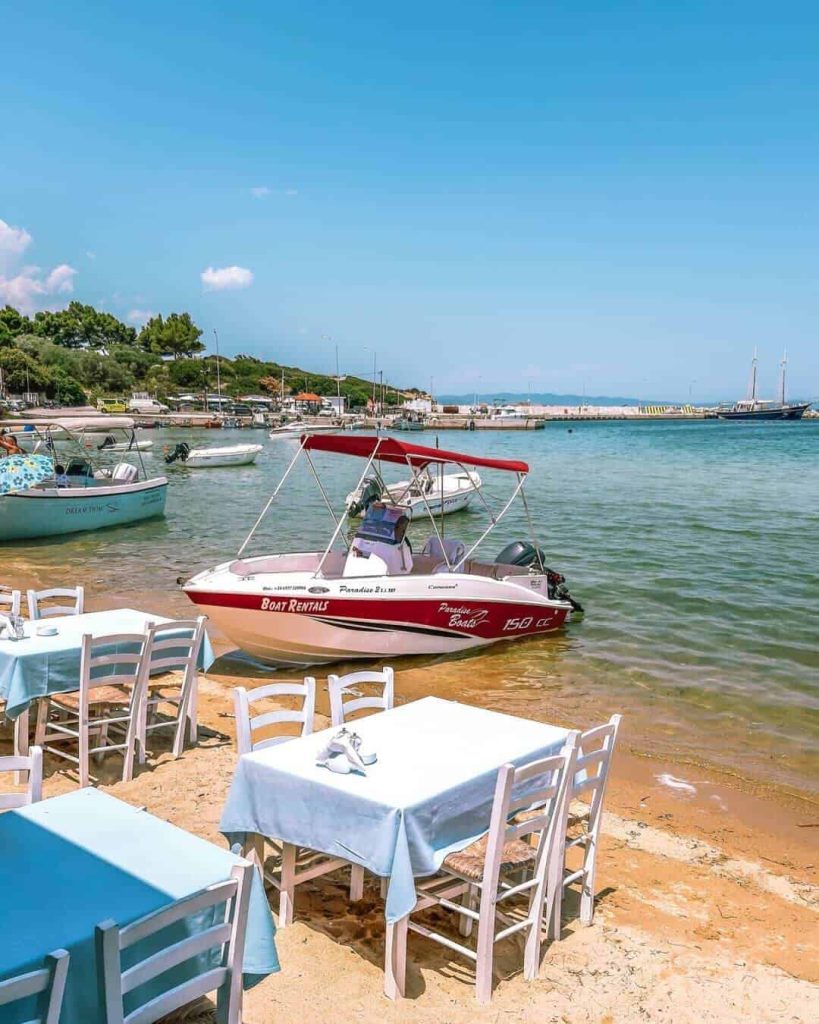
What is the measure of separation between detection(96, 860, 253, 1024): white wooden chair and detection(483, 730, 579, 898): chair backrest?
1.40m

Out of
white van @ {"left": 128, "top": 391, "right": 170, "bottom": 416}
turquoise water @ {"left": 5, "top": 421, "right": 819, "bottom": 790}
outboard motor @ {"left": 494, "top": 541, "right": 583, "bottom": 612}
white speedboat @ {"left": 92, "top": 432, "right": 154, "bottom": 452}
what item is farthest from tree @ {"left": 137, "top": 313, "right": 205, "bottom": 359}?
outboard motor @ {"left": 494, "top": 541, "right": 583, "bottom": 612}

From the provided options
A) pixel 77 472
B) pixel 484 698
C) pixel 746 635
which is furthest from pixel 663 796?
pixel 77 472

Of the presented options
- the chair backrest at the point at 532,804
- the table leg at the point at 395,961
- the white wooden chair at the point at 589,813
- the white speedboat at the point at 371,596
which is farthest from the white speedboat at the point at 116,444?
the table leg at the point at 395,961

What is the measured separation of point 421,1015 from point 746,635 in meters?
10.7

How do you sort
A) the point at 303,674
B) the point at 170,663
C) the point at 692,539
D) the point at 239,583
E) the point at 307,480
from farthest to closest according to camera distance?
the point at 307,480 < the point at 692,539 < the point at 303,674 < the point at 239,583 < the point at 170,663

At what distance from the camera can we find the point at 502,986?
442 centimetres

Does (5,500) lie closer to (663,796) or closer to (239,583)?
(239,583)

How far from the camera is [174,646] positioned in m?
7.16

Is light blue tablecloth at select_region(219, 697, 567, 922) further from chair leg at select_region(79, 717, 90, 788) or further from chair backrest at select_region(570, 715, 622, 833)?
chair leg at select_region(79, 717, 90, 788)

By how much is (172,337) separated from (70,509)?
130 metres

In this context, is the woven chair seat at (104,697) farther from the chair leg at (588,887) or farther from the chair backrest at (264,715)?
the chair leg at (588,887)

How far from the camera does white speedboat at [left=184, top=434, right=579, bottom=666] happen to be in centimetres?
1040

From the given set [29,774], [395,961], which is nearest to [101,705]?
[29,774]

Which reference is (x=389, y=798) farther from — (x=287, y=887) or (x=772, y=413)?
(x=772, y=413)
